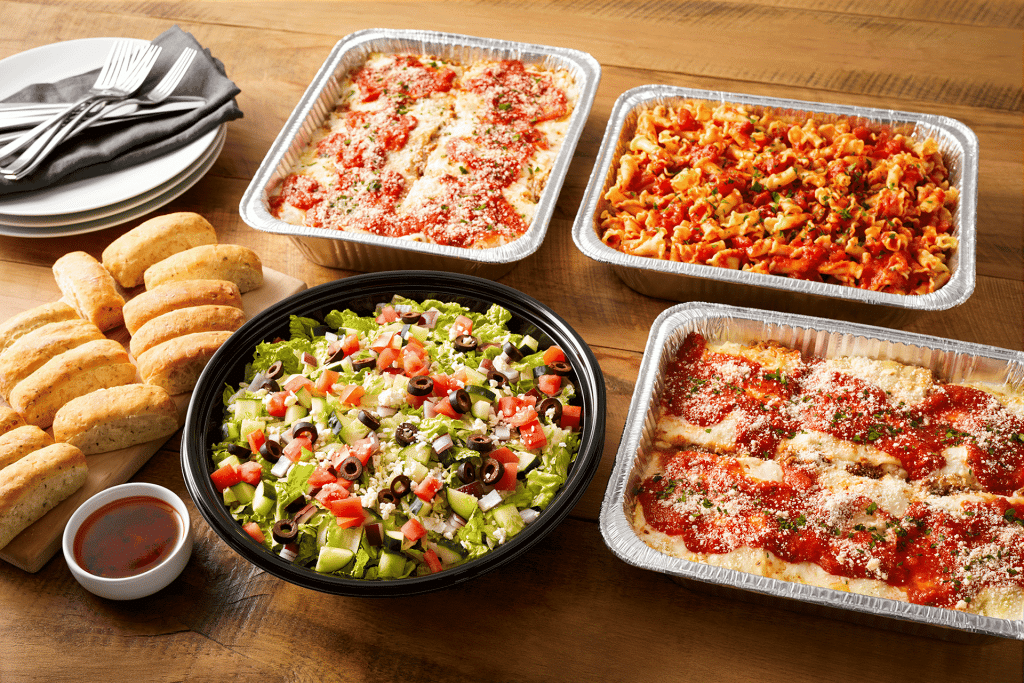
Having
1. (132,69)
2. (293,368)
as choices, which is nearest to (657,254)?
(293,368)

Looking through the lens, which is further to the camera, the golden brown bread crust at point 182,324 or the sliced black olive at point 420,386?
the golden brown bread crust at point 182,324

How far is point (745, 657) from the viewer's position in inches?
84.5

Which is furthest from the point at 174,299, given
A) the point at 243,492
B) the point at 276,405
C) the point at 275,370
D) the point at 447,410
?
the point at 447,410

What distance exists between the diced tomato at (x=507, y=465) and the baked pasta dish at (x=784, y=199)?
1.05 metres

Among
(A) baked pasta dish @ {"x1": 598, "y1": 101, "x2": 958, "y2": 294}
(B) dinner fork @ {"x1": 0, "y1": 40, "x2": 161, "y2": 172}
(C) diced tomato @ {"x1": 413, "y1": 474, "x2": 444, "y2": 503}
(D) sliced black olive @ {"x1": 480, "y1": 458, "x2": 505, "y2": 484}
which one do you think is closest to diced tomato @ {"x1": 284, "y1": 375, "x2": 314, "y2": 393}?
(C) diced tomato @ {"x1": 413, "y1": 474, "x2": 444, "y2": 503}

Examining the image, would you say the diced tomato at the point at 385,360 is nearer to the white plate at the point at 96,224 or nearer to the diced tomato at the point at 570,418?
the diced tomato at the point at 570,418

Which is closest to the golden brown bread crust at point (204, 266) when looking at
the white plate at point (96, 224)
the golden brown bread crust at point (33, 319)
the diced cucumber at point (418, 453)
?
the golden brown bread crust at point (33, 319)

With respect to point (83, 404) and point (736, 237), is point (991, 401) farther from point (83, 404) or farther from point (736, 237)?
point (83, 404)

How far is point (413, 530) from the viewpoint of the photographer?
82.2 inches

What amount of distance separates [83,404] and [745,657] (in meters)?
2.13

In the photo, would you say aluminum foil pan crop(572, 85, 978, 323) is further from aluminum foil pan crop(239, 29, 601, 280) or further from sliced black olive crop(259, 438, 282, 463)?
sliced black olive crop(259, 438, 282, 463)

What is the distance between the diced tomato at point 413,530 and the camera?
6.83ft

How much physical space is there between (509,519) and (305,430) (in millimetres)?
668

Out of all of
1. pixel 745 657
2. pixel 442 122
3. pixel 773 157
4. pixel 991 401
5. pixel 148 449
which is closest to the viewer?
pixel 745 657
